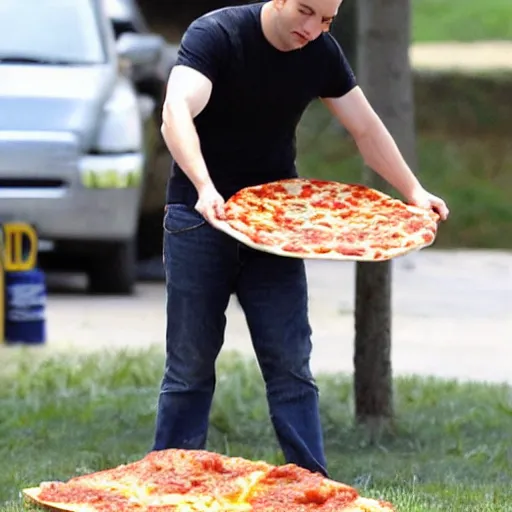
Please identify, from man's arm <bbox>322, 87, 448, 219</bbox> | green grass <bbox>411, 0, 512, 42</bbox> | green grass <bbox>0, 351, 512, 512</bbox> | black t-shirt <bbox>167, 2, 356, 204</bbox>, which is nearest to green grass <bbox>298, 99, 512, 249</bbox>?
green grass <bbox>411, 0, 512, 42</bbox>

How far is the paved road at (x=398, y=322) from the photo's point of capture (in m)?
9.18

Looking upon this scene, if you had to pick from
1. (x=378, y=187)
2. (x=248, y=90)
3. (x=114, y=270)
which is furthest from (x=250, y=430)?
(x=114, y=270)

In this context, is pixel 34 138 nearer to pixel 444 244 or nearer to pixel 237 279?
pixel 237 279

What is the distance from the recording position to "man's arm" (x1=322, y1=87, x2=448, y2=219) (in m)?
5.37

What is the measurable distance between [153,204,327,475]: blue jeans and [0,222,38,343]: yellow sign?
4145mm

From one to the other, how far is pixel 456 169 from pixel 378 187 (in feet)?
45.1

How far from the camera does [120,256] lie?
37.2 ft

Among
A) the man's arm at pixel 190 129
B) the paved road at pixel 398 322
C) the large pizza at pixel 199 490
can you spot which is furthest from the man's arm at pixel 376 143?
the paved road at pixel 398 322

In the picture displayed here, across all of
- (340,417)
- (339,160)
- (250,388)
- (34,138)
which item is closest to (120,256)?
(34,138)

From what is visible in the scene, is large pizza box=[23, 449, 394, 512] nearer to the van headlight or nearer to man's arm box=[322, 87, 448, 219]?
man's arm box=[322, 87, 448, 219]

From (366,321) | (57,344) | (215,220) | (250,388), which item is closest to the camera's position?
(215,220)

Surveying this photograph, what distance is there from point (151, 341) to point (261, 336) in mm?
4261

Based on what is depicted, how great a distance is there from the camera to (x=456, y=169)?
67.0 ft

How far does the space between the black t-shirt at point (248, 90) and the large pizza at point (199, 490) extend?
2.62 feet
